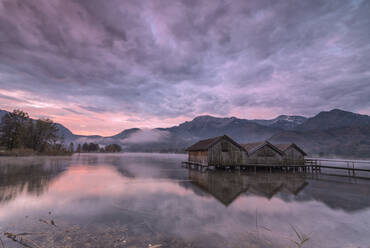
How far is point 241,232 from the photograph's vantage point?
922cm

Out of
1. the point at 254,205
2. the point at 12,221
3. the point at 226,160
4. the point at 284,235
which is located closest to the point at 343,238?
the point at 284,235

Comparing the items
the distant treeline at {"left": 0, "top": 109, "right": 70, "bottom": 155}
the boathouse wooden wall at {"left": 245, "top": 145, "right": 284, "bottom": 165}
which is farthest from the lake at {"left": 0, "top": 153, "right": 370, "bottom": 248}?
the distant treeline at {"left": 0, "top": 109, "right": 70, "bottom": 155}

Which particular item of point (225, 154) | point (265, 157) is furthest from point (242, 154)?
point (265, 157)

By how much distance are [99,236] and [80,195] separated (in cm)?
971

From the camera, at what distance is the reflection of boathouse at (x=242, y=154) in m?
38.1

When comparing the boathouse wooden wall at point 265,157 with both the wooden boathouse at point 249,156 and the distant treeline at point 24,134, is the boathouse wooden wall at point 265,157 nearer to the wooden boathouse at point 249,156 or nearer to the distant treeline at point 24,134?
the wooden boathouse at point 249,156

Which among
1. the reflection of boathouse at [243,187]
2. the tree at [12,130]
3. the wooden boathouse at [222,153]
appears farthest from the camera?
the tree at [12,130]

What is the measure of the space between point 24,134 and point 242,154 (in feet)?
283

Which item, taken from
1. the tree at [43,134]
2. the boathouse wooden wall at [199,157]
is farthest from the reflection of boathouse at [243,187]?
the tree at [43,134]

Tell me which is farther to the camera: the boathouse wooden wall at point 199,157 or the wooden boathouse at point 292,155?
the wooden boathouse at point 292,155

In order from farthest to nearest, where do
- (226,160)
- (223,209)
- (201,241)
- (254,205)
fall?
(226,160) → (254,205) → (223,209) → (201,241)

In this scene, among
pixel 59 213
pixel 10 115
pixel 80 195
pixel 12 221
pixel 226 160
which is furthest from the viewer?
pixel 10 115

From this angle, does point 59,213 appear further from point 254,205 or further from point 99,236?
point 254,205

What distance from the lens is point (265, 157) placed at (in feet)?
131
